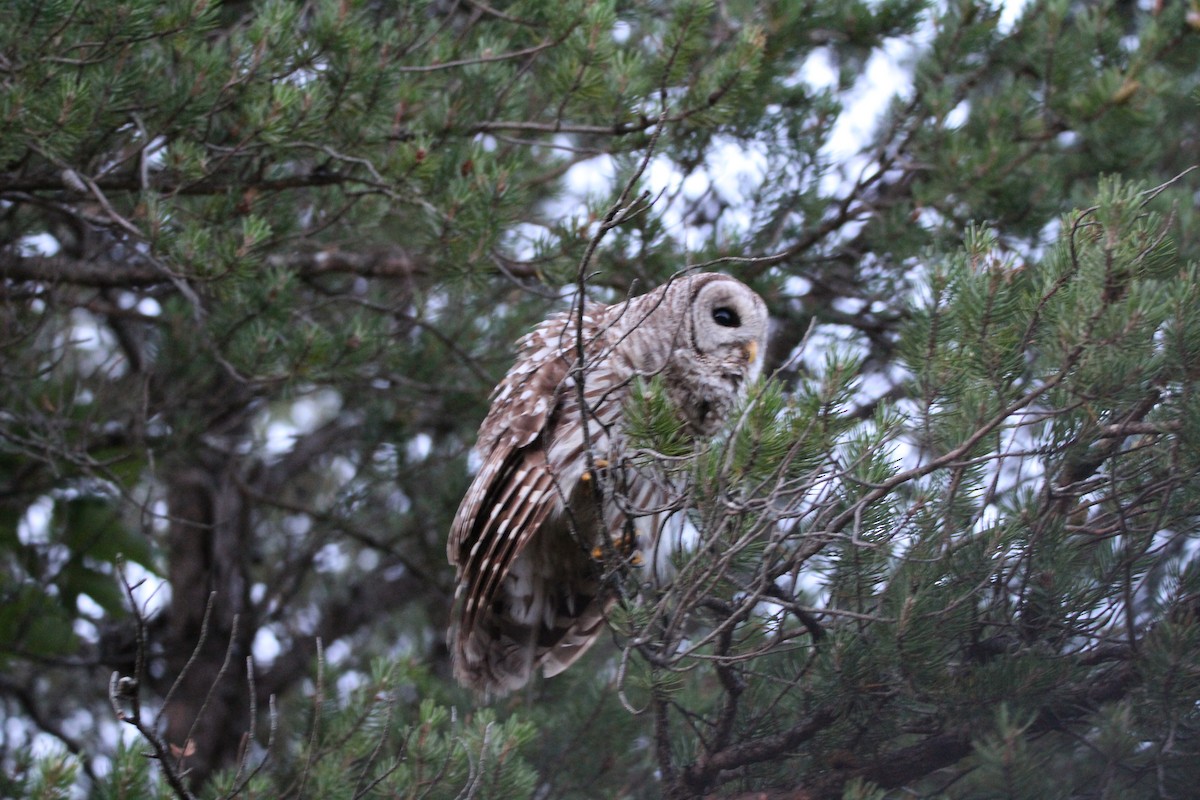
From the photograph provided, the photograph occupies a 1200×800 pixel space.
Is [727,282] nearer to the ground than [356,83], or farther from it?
nearer to the ground

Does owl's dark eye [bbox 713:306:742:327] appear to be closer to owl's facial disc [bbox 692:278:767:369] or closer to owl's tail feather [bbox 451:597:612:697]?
owl's facial disc [bbox 692:278:767:369]

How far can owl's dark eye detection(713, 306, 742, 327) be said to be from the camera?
3627mm

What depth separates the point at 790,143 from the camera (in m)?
4.45

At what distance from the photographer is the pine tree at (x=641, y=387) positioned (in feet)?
7.82

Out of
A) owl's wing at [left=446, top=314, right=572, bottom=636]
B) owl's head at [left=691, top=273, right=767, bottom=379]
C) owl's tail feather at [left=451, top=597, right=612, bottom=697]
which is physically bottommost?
owl's tail feather at [left=451, top=597, right=612, bottom=697]

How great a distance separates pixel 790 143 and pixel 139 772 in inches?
118

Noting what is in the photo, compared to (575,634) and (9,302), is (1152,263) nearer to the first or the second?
(575,634)

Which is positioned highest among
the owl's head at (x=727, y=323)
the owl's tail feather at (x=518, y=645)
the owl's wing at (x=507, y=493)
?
the owl's head at (x=727, y=323)

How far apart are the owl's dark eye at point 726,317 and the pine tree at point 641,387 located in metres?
0.37

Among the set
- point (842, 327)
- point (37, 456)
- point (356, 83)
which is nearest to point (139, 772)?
point (37, 456)

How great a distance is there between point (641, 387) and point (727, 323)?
1.34m

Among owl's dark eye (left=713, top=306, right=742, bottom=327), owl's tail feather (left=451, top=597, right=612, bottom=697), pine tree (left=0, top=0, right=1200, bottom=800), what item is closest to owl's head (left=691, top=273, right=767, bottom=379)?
owl's dark eye (left=713, top=306, right=742, bottom=327)

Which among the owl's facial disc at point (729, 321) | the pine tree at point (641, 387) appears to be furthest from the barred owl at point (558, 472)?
the pine tree at point (641, 387)

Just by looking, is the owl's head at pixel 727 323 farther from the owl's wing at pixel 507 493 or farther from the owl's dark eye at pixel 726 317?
the owl's wing at pixel 507 493
